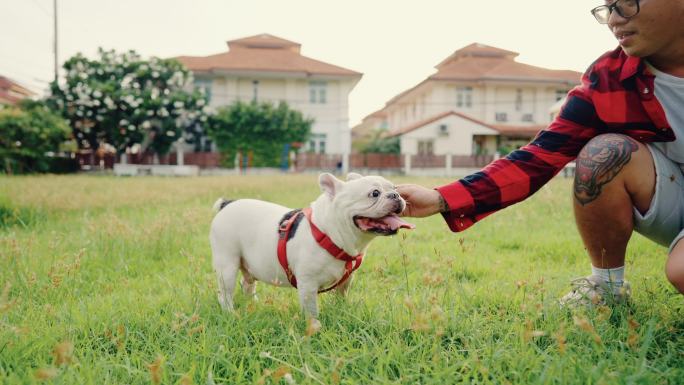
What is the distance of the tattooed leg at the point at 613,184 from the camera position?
219 cm

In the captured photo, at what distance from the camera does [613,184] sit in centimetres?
219

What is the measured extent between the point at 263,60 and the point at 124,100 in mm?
10047

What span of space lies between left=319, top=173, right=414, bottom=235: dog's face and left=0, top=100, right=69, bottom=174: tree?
1995cm

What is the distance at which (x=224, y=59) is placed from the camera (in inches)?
1204

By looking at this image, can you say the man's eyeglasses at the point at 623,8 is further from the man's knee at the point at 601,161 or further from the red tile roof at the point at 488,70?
the red tile roof at the point at 488,70

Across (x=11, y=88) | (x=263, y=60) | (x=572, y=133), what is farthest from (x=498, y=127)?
(x=11, y=88)

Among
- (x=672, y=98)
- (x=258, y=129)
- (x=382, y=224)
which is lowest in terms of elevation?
(x=382, y=224)

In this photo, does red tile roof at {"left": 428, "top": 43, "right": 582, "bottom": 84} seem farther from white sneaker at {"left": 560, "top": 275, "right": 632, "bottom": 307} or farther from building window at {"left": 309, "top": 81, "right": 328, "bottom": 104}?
white sneaker at {"left": 560, "top": 275, "right": 632, "bottom": 307}

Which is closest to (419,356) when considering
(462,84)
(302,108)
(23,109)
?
(23,109)

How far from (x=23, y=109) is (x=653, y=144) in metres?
25.8

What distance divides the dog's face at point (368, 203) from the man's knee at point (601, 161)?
0.91 metres

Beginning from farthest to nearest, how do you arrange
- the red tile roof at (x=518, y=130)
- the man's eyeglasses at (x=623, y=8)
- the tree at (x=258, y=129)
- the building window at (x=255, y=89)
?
1. the red tile roof at (x=518, y=130)
2. the building window at (x=255, y=89)
3. the tree at (x=258, y=129)
4. the man's eyeglasses at (x=623, y=8)

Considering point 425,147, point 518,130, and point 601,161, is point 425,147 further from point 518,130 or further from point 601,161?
point 601,161

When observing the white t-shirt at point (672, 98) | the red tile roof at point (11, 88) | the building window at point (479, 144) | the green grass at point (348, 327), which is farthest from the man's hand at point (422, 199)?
the red tile roof at point (11, 88)
